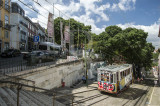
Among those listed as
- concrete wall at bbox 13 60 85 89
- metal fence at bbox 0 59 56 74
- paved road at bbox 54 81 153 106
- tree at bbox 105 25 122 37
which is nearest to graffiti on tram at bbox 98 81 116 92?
paved road at bbox 54 81 153 106

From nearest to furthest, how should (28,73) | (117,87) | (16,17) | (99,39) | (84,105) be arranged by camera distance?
(28,73) → (84,105) → (117,87) → (99,39) → (16,17)

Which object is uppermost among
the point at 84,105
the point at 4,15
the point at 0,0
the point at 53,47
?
the point at 0,0

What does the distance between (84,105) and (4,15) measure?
23.1 meters

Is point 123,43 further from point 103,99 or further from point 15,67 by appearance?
point 15,67

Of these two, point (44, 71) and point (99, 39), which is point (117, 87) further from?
point (99, 39)

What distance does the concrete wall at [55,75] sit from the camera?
32.8ft

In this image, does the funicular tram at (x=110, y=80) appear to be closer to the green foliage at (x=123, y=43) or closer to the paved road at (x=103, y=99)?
the paved road at (x=103, y=99)

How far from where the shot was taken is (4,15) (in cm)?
2214

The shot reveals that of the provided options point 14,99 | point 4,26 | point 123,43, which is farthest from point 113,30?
point 4,26

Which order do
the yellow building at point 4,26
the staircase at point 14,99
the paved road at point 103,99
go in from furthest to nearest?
the yellow building at point 4,26
the paved road at point 103,99
the staircase at point 14,99

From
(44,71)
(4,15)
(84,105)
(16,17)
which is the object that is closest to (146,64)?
(84,105)

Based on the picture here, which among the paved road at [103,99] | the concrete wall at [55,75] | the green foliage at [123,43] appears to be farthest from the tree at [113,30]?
the paved road at [103,99]

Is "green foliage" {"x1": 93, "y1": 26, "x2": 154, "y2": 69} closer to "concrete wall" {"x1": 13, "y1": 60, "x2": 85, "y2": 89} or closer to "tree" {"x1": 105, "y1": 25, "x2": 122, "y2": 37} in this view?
"tree" {"x1": 105, "y1": 25, "x2": 122, "y2": 37}

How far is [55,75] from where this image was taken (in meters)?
13.1
